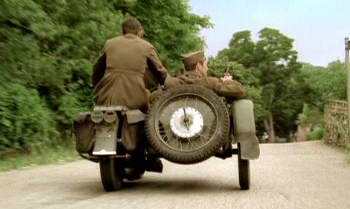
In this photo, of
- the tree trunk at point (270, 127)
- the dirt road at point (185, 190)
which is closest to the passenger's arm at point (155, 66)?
the dirt road at point (185, 190)

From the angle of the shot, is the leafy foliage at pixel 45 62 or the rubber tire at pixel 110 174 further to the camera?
the leafy foliage at pixel 45 62

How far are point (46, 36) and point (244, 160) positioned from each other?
5646 mm

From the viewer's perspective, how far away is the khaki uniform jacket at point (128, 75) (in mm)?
8156

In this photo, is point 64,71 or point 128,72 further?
point 64,71

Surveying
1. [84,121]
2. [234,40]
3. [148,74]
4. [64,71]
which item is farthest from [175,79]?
[234,40]

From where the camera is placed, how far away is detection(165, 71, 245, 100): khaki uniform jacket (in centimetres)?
824

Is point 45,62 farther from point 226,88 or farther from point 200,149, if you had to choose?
point 200,149

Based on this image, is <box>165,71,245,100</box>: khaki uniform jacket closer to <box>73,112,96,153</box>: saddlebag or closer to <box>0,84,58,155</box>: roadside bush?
<box>73,112,96,153</box>: saddlebag

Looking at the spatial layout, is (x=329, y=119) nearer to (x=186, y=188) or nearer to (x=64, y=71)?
(x=64, y=71)

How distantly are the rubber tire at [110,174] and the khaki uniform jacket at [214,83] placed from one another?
105cm

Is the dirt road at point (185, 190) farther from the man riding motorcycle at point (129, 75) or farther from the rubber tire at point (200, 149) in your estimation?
the man riding motorcycle at point (129, 75)

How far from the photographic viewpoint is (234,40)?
86.0 metres

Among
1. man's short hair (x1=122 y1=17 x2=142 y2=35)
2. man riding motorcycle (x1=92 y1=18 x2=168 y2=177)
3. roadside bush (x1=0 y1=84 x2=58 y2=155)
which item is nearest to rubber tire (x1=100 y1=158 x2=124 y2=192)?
man riding motorcycle (x1=92 y1=18 x2=168 y2=177)

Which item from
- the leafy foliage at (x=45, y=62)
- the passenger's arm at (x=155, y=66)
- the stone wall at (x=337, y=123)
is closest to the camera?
the passenger's arm at (x=155, y=66)
